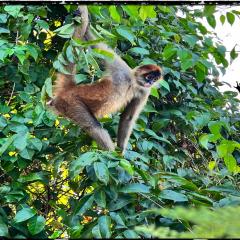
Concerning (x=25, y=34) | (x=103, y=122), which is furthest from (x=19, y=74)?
(x=103, y=122)

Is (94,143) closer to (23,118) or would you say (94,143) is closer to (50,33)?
(23,118)

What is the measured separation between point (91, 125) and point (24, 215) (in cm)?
99

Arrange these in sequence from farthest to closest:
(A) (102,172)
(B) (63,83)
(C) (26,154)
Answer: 1. (B) (63,83)
2. (C) (26,154)
3. (A) (102,172)

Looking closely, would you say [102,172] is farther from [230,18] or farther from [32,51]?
[32,51]

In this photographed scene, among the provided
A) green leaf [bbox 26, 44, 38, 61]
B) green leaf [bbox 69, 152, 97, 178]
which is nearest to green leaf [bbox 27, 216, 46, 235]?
green leaf [bbox 69, 152, 97, 178]

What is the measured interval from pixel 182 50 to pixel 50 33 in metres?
1.41

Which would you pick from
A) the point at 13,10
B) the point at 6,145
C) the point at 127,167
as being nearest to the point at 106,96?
the point at 13,10

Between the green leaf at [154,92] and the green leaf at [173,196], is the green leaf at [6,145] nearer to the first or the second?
the green leaf at [173,196]

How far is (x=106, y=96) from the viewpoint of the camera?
4234 mm

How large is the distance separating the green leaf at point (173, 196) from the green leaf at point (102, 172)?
1.12ft

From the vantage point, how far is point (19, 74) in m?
4.29

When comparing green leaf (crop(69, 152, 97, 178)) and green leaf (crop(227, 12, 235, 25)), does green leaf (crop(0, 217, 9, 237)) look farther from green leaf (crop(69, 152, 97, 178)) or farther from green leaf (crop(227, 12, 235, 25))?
green leaf (crop(227, 12, 235, 25))

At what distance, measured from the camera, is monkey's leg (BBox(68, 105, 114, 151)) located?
3889 millimetres

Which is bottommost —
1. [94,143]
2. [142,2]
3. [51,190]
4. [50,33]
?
[51,190]
